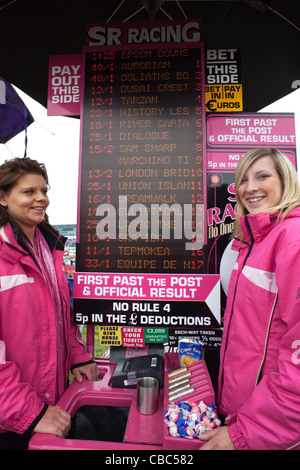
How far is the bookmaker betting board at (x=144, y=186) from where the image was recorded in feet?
5.57

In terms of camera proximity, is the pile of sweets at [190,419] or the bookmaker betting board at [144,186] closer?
the pile of sweets at [190,419]

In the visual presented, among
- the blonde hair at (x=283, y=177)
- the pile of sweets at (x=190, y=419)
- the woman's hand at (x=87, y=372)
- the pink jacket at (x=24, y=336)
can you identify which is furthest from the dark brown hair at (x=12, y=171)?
the pile of sweets at (x=190, y=419)

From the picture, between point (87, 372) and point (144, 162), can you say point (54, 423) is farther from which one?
point (144, 162)

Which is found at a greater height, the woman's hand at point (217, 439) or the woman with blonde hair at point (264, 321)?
the woman with blonde hair at point (264, 321)

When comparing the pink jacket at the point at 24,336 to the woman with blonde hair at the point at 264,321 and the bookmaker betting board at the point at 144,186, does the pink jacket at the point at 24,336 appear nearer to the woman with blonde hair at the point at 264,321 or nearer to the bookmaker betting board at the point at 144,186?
the bookmaker betting board at the point at 144,186

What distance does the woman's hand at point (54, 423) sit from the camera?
106 cm

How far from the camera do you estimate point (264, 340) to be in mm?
984

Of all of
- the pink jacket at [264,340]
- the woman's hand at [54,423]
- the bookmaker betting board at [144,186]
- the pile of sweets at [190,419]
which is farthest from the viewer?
the bookmaker betting board at [144,186]

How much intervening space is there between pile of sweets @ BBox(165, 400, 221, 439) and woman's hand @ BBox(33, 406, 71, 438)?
1.37 feet

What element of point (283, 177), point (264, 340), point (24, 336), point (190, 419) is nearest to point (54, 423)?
point (24, 336)

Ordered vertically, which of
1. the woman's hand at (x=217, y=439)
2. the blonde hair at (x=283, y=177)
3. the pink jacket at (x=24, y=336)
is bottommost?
the woman's hand at (x=217, y=439)

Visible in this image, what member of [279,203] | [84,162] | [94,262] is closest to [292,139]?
[279,203]

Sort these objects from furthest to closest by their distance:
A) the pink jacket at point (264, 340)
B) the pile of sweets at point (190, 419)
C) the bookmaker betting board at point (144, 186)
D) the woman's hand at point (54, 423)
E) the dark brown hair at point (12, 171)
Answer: the bookmaker betting board at point (144, 186)
the dark brown hair at point (12, 171)
the woman's hand at point (54, 423)
the pile of sweets at point (190, 419)
the pink jacket at point (264, 340)

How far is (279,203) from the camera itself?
1161mm
